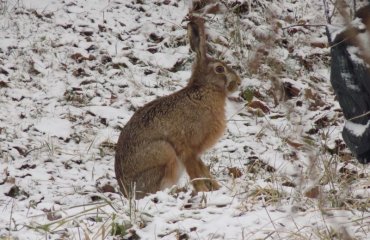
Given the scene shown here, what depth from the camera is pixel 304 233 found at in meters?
3.56

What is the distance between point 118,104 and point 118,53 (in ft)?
3.77

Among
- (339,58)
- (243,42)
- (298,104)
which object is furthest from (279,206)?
(243,42)

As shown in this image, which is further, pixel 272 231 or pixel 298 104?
pixel 298 104

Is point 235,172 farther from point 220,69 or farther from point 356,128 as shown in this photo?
point 356,128

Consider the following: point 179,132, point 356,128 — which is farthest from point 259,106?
point 356,128

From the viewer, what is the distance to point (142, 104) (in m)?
7.61

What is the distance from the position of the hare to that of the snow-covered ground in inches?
8.2

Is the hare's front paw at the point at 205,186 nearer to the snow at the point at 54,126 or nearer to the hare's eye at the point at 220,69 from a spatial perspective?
the hare's eye at the point at 220,69

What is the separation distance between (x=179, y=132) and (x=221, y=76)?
26.9 inches

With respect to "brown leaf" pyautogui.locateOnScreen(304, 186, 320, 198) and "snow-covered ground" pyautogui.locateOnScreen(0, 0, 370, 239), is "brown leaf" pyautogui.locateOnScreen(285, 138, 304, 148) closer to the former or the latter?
"snow-covered ground" pyautogui.locateOnScreen(0, 0, 370, 239)

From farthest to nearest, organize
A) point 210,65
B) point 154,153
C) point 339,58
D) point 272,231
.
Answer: point 210,65 → point 154,153 → point 339,58 → point 272,231

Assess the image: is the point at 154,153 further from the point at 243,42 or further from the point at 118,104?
the point at 243,42

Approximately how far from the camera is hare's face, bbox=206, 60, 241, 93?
239 inches

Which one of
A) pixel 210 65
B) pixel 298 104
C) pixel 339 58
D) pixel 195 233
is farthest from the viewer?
pixel 298 104
